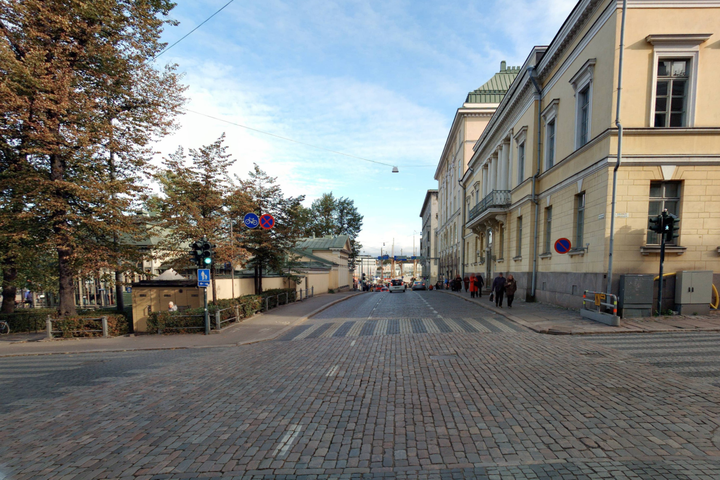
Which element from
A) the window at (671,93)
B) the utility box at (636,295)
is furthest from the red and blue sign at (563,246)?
the window at (671,93)

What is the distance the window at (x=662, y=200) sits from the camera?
41.6 feet

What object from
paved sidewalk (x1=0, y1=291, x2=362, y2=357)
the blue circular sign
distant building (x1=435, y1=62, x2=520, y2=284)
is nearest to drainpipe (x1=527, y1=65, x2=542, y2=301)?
paved sidewalk (x1=0, y1=291, x2=362, y2=357)

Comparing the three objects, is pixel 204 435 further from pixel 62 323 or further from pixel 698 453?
pixel 62 323

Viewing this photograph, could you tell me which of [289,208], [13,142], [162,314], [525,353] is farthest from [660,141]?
[13,142]

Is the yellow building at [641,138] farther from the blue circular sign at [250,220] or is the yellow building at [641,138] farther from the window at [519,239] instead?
the blue circular sign at [250,220]

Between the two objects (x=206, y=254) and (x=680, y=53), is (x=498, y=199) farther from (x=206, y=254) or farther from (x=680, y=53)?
(x=206, y=254)

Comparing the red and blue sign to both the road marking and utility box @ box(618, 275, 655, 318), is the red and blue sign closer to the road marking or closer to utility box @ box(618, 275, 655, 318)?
utility box @ box(618, 275, 655, 318)

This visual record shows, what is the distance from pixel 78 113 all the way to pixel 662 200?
20.8 meters

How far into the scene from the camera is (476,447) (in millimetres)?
3832

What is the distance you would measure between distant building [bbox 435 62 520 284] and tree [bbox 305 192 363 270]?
20.4 m

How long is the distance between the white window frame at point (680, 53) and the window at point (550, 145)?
606cm

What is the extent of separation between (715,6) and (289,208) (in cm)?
1806

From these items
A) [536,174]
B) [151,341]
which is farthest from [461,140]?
[151,341]

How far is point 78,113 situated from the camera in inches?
510
